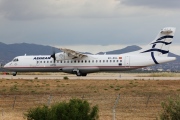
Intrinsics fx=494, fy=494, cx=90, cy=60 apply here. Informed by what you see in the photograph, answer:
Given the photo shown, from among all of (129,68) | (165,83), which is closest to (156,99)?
(165,83)

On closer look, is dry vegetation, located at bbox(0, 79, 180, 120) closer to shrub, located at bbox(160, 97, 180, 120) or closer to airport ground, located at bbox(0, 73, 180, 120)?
airport ground, located at bbox(0, 73, 180, 120)

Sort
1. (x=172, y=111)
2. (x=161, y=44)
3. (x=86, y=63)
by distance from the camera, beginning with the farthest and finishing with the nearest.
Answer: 1. (x=86, y=63)
2. (x=161, y=44)
3. (x=172, y=111)

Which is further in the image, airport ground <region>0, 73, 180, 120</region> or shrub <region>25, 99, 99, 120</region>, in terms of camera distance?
airport ground <region>0, 73, 180, 120</region>

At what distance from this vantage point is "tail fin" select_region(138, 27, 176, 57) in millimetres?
65562

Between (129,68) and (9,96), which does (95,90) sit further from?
(129,68)

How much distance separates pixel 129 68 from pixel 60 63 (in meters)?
9.66

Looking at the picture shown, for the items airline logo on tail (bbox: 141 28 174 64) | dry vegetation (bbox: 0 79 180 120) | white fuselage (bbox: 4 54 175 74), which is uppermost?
airline logo on tail (bbox: 141 28 174 64)

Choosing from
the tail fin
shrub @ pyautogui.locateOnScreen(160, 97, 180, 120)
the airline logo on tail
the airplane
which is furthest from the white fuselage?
shrub @ pyautogui.locateOnScreen(160, 97, 180, 120)

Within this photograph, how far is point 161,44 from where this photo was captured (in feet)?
216

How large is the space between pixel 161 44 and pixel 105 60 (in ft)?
25.5

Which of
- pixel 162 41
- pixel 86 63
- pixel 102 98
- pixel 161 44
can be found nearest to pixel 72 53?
pixel 86 63

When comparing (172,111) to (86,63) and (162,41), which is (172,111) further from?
(86,63)

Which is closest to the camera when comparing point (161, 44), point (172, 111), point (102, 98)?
point (172, 111)

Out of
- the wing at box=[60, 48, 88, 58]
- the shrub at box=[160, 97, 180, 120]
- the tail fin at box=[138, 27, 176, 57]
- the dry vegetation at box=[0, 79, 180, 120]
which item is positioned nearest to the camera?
the shrub at box=[160, 97, 180, 120]
